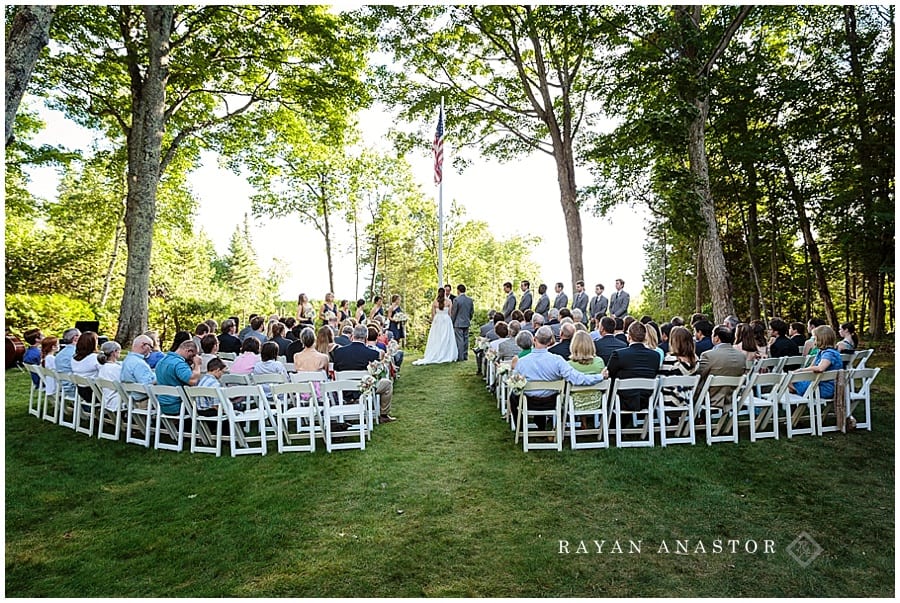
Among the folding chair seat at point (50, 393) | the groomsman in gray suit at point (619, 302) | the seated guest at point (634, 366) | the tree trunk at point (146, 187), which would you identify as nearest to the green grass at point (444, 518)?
the seated guest at point (634, 366)

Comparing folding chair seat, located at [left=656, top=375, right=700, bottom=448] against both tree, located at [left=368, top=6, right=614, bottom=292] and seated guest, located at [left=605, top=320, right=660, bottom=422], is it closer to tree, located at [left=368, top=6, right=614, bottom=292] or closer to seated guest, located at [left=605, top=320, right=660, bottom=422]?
seated guest, located at [left=605, top=320, right=660, bottom=422]

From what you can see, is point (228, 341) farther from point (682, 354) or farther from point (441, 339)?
point (682, 354)

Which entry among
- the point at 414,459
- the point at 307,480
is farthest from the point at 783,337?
the point at 307,480

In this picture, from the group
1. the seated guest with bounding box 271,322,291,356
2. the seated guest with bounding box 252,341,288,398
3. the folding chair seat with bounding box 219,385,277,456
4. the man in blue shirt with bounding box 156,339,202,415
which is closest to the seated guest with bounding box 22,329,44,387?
the seated guest with bounding box 271,322,291,356

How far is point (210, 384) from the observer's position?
6898mm

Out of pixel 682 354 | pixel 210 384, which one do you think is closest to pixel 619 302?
pixel 682 354

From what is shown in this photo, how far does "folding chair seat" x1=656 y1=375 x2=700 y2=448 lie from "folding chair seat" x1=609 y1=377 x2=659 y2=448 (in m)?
0.09

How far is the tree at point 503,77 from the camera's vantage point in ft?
55.5

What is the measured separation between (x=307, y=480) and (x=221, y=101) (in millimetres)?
17419

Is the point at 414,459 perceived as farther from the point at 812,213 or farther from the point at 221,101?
the point at 221,101

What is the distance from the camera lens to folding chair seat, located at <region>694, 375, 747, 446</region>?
6.35m

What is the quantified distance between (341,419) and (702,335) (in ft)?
18.5

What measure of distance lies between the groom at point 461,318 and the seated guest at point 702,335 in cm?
603

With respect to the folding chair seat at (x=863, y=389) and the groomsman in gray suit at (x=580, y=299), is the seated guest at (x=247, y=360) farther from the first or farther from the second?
the groomsman in gray suit at (x=580, y=299)
